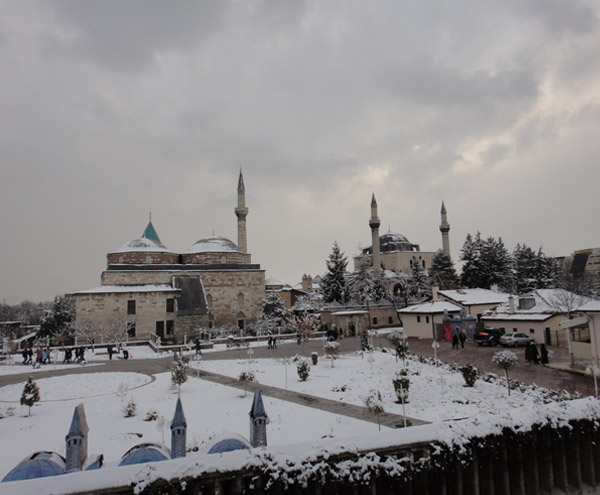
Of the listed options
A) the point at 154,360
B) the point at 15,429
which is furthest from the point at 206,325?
the point at 15,429

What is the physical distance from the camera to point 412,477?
454 centimetres

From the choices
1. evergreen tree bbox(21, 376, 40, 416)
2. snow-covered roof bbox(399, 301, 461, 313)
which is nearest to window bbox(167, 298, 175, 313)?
snow-covered roof bbox(399, 301, 461, 313)

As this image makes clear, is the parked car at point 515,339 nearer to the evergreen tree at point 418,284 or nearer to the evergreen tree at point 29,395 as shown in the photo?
the evergreen tree at point 29,395

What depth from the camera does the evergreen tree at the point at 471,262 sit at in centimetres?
4912

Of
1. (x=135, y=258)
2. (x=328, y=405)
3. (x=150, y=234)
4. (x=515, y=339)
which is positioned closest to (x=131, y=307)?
(x=135, y=258)

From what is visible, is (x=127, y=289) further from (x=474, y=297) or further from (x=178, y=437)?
(x=178, y=437)

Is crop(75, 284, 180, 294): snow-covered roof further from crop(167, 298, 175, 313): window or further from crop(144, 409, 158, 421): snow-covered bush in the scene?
crop(144, 409, 158, 421): snow-covered bush

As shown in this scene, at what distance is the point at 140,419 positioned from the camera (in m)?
11.1

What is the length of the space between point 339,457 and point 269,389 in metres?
10.6

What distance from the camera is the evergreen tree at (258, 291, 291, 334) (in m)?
39.2

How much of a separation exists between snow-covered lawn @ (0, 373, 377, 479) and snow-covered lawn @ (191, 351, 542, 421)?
6.91ft

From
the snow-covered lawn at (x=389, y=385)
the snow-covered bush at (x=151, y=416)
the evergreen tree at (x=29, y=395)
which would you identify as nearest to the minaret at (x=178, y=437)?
the snow-covered bush at (x=151, y=416)

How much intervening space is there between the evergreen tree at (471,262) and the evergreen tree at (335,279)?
14898 millimetres

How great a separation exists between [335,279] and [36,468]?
4617 cm
